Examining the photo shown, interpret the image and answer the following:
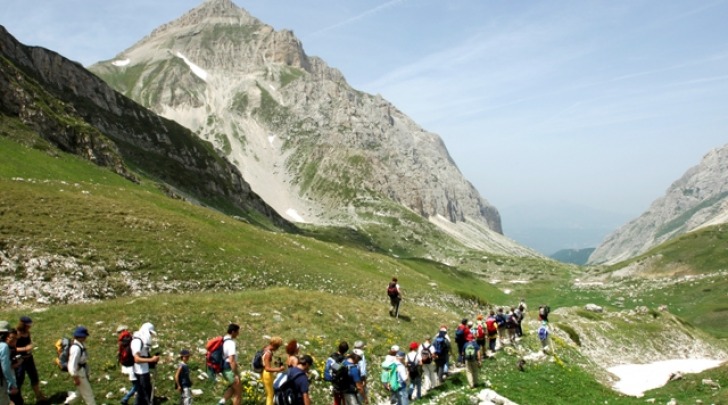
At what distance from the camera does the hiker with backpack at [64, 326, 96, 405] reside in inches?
648

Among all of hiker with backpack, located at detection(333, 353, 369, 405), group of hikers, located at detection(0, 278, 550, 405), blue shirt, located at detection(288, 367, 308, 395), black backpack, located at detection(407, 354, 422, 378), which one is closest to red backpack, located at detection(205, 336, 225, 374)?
group of hikers, located at detection(0, 278, 550, 405)

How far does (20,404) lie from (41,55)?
128661 millimetres

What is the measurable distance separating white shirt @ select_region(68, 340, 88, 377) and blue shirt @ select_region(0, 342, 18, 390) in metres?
1.59

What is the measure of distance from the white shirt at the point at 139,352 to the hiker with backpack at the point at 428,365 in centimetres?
1332

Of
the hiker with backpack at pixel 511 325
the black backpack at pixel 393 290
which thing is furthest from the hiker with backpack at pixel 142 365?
the hiker with backpack at pixel 511 325

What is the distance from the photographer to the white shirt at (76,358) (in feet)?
53.8

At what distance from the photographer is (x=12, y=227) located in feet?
117

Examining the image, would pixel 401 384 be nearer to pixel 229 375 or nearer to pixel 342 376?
pixel 342 376

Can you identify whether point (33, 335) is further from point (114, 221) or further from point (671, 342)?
point (671, 342)

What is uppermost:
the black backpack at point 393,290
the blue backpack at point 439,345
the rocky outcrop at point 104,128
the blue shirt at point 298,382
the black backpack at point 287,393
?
the rocky outcrop at point 104,128

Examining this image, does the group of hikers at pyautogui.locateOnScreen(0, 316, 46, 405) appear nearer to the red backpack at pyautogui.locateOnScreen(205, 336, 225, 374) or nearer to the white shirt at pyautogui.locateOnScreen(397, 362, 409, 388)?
the red backpack at pyautogui.locateOnScreen(205, 336, 225, 374)

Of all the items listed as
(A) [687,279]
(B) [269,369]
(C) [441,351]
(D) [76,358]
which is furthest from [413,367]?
(A) [687,279]

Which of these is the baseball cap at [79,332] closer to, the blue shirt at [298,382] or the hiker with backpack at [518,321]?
the blue shirt at [298,382]

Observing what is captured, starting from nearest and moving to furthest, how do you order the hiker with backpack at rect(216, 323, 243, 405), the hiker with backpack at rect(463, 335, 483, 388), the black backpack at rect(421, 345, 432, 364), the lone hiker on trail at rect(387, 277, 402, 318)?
the hiker with backpack at rect(216, 323, 243, 405) → the black backpack at rect(421, 345, 432, 364) → the hiker with backpack at rect(463, 335, 483, 388) → the lone hiker on trail at rect(387, 277, 402, 318)
